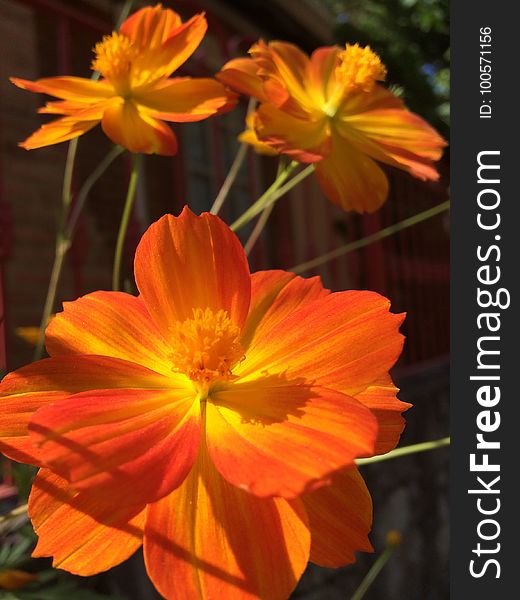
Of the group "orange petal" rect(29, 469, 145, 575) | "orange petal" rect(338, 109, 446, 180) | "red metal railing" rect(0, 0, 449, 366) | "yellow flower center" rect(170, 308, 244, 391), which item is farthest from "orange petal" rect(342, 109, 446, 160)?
"red metal railing" rect(0, 0, 449, 366)

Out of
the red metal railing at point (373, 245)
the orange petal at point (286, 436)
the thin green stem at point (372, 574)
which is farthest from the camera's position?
the red metal railing at point (373, 245)

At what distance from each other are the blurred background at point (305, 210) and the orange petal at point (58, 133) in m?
0.75

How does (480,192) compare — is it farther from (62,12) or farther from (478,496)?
(62,12)

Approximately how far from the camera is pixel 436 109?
355 centimetres

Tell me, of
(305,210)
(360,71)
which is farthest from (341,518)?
(305,210)

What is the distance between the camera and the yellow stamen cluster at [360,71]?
498mm

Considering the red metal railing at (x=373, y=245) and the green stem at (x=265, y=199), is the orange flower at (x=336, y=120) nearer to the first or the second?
the green stem at (x=265, y=199)

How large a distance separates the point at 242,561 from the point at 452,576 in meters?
0.46

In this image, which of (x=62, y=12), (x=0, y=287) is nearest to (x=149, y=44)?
(x=0, y=287)

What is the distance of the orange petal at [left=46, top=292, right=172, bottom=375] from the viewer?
339mm

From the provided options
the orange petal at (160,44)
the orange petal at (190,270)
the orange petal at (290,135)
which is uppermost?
the orange petal at (160,44)

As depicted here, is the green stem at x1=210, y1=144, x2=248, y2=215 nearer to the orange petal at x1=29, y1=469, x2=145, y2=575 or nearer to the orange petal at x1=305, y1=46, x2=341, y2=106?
the orange petal at x1=305, y1=46, x2=341, y2=106

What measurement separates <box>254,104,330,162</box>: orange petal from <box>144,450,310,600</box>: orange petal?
199mm

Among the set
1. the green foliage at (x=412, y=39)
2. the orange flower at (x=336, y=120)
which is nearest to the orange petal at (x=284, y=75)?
the orange flower at (x=336, y=120)
